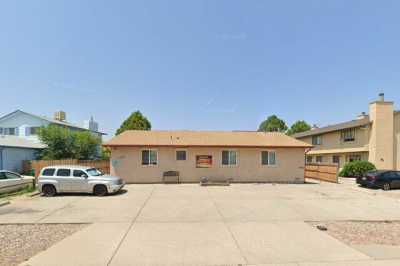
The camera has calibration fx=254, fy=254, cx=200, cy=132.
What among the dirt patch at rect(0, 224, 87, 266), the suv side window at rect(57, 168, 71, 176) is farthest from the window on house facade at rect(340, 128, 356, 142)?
the dirt patch at rect(0, 224, 87, 266)

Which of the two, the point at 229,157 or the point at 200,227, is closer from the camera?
the point at 200,227

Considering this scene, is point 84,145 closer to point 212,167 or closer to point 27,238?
point 212,167

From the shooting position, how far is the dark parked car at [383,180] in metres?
18.3

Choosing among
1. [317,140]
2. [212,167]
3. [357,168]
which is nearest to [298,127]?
[317,140]

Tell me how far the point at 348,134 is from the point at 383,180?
13113 millimetres

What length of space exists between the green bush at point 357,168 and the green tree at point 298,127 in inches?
1570

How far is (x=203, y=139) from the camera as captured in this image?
71.4 ft

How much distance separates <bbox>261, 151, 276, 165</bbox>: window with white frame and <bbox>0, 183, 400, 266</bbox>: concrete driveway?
23.6 ft

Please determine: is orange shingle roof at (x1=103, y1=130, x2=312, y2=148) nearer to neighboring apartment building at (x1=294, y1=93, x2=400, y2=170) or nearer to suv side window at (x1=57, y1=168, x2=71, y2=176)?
suv side window at (x1=57, y1=168, x2=71, y2=176)

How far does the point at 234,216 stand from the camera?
31.0 ft

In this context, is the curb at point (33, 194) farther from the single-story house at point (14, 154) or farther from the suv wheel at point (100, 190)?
the single-story house at point (14, 154)

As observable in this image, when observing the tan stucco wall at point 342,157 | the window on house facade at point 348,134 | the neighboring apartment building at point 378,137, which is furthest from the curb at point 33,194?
the window on house facade at point 348,134

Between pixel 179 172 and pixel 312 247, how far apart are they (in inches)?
575

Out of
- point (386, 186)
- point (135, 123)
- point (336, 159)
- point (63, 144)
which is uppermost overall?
point (135, 123)
